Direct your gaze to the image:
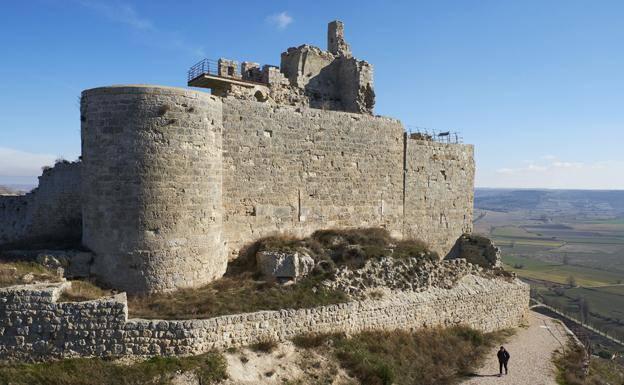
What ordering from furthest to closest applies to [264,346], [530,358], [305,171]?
[305,171] → [530,358] → [264,346]

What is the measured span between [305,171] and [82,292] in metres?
8.71

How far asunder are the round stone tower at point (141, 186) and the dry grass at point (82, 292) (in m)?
0.50

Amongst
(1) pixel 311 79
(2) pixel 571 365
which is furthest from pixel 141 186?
(2) pixel 571 365

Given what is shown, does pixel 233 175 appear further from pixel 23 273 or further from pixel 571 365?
pixel 571 365

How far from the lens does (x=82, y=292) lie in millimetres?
11359

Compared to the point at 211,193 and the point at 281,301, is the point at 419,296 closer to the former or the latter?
the point at 281,301

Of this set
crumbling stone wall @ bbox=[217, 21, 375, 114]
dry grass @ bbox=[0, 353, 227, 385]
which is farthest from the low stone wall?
crumbling stone wall @ bbox=[217, 21, 375, 114]

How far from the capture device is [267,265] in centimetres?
1471

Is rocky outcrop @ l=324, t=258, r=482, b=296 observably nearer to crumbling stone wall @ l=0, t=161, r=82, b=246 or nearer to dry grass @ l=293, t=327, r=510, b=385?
dry grass @ l=293, t=327, r=510, b=385

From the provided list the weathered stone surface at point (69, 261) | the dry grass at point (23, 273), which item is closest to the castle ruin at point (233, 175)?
the weathered stone surface at point (69, 261)

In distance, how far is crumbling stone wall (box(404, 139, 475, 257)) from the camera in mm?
21203

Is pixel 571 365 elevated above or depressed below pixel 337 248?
below

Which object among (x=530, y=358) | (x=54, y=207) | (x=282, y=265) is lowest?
(x=530, y=358)

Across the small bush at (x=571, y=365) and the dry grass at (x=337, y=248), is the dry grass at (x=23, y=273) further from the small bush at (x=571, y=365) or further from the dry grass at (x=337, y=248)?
the small bush at (x=571, y=365)
